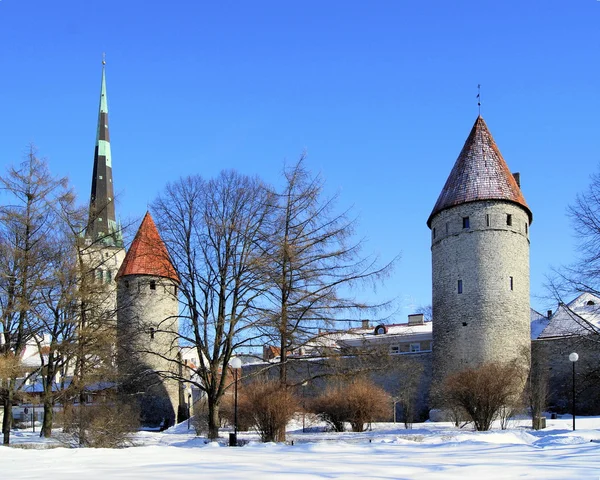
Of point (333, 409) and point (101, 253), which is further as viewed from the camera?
point (333, 409)

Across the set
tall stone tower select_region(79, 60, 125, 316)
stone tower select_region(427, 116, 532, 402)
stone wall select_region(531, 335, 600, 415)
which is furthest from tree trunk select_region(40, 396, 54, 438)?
stone wall select_region(531, 335, 600, 415)

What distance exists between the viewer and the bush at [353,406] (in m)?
24.4

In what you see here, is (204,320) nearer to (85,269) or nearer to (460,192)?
(85,269)

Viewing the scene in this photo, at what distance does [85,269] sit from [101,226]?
493cm

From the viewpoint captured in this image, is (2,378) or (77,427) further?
(2,378)

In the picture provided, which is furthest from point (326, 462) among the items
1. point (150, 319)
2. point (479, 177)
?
point (150, 319)

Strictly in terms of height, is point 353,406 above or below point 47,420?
above

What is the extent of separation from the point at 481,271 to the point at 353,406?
434 inches

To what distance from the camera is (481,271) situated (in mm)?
32406

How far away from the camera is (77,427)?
663 inches

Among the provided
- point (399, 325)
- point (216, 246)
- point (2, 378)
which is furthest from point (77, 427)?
point (399, 325)

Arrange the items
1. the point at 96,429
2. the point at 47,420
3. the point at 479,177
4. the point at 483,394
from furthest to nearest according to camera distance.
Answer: the point at 479,177
the point at 483,394
the point at 47,420
the point at 96,429

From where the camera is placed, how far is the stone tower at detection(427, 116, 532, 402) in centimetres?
3219

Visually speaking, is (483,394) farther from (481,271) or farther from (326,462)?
(326,462)
